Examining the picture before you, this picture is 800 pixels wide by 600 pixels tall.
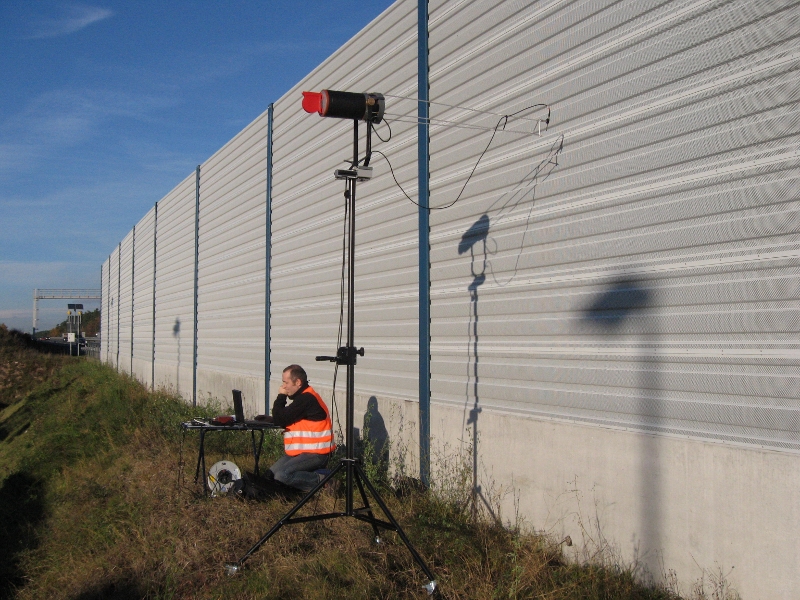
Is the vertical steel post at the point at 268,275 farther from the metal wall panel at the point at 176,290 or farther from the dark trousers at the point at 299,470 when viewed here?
the metal wall panel at the point at 176,290

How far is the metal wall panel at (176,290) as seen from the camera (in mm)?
16375

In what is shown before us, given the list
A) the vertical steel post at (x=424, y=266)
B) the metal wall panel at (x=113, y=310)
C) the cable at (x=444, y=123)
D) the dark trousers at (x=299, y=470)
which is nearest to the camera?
the cable at (x=444, y=123)

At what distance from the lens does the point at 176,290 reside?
17.7 meters

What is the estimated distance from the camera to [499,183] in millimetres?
6094

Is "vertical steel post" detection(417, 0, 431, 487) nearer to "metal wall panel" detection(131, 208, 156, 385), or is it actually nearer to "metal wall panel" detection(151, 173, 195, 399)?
"metal wall panel" detection(151, 173, 195, 399)

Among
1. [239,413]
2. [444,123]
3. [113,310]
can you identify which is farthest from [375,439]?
[113,310]

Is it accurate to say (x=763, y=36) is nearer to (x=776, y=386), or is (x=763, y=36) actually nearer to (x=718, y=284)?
(x=718, y=284)

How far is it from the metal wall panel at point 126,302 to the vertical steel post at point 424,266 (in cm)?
2030

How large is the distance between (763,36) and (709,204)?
3.22ft

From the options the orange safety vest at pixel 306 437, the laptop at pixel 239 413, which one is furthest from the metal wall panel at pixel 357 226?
the laptop at pixel 239 413

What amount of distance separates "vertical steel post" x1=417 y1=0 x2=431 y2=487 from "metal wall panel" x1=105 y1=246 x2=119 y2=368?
974 inches

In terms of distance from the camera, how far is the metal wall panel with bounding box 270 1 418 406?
7449 millimetres

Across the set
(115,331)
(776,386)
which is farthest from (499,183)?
(115,331)

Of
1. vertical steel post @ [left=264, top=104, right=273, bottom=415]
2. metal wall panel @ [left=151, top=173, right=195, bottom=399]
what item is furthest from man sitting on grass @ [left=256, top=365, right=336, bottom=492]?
metal wall panel @ [left=151, top=173, right=195, bottom=399]
